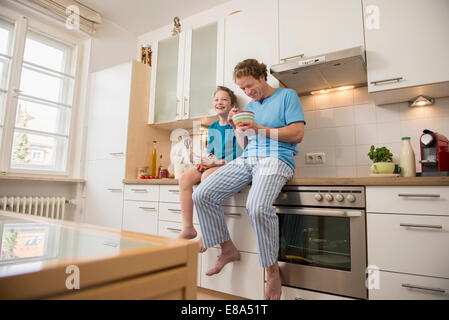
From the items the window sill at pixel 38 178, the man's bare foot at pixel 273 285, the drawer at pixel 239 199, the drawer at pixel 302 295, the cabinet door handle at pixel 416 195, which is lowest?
the drawer at pixel 302 295

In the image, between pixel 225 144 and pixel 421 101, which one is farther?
pixel 225 144

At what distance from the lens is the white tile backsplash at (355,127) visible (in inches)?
75.7

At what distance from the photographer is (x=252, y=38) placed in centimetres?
231

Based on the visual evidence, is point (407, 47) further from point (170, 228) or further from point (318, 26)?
point (170, 228)

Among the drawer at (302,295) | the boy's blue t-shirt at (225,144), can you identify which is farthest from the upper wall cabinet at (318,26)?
the drawer at (302,295)

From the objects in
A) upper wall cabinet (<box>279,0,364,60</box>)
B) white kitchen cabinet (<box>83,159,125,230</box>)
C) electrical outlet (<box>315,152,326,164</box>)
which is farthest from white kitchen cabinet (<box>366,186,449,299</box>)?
white kitchen cabinet (<box>83,159,125,230</box>)

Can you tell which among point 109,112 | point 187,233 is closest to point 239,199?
point 187,233

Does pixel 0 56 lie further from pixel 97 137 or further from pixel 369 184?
pixel 369 184

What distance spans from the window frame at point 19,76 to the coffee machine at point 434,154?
119 inches

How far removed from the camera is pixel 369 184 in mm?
1482

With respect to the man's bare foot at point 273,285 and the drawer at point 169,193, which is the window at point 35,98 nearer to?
the drawer at point 169,193

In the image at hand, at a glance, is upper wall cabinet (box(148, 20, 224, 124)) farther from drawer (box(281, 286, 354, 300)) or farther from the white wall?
drawer (box(281, 286, 354, 300))

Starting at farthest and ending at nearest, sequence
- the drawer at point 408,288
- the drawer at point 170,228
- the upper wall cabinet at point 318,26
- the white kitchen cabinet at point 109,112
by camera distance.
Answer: the white kitchen cabinet at point 109,112, the drawer at point 170,228, the upper wall cabinet at point 318,26, the drawer at point 408,288

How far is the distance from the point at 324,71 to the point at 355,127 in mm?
497
